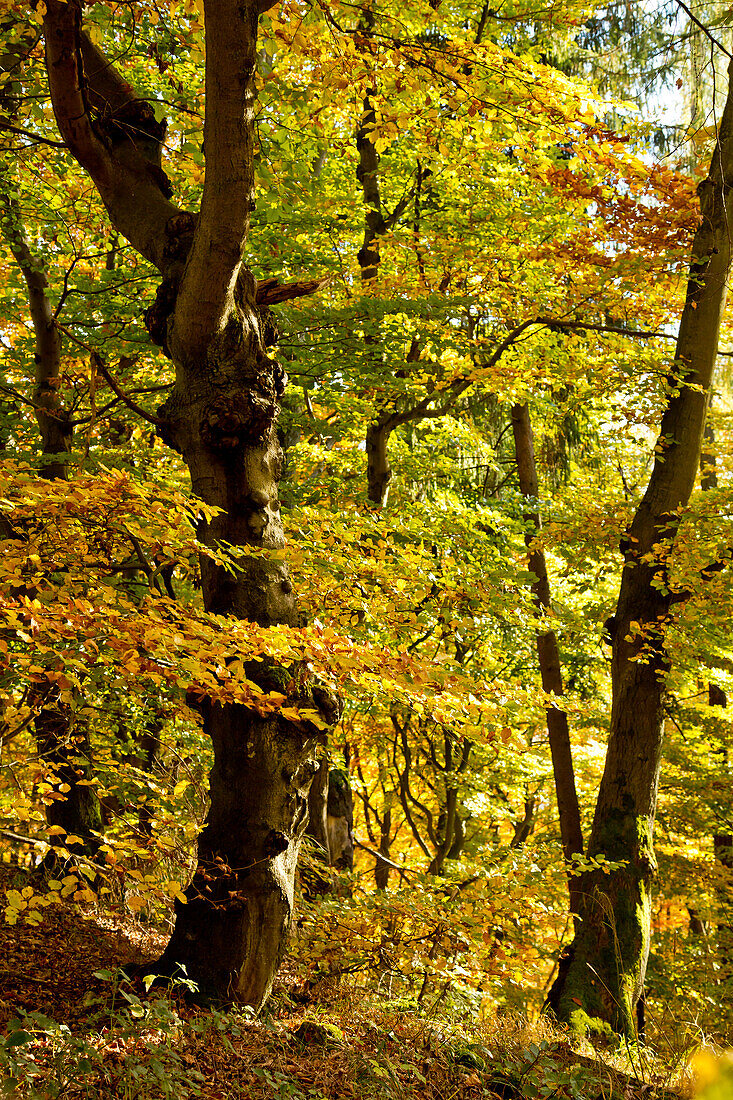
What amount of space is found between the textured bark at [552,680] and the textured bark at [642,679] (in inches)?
56.8

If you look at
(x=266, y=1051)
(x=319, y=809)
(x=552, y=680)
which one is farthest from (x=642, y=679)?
(x=266, y=1051)

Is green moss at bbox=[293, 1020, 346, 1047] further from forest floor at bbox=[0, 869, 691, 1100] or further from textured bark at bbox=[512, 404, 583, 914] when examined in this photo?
textured bark at bbox=[512, 404, 583, 914]

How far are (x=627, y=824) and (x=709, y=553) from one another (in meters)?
2.46

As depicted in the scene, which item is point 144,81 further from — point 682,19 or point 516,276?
point 682,19

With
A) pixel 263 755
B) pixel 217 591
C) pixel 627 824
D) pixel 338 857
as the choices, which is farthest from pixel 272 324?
pixel 338 857

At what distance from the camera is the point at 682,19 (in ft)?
23.3

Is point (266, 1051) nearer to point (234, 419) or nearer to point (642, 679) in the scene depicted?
point (234, 419)

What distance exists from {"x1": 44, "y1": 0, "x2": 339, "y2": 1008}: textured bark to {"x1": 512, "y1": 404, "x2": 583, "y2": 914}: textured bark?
16.6 ft

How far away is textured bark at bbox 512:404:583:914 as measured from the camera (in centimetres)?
909

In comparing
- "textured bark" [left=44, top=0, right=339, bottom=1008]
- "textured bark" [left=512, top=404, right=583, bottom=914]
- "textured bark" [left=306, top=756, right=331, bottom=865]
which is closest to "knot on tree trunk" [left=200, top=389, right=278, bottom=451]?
"textured bark" [left=44, top=0, right=339, bottom=1008]

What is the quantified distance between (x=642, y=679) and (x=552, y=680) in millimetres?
2608

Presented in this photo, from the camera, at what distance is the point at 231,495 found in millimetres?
4020

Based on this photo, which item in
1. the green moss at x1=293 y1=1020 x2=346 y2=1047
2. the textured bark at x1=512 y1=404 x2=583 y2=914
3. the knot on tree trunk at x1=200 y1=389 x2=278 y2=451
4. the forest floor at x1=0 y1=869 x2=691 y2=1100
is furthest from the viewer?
the textured bark at x1=512 y1=404 x2=583 y2=914

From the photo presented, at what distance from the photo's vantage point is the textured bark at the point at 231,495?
365 centimetres
